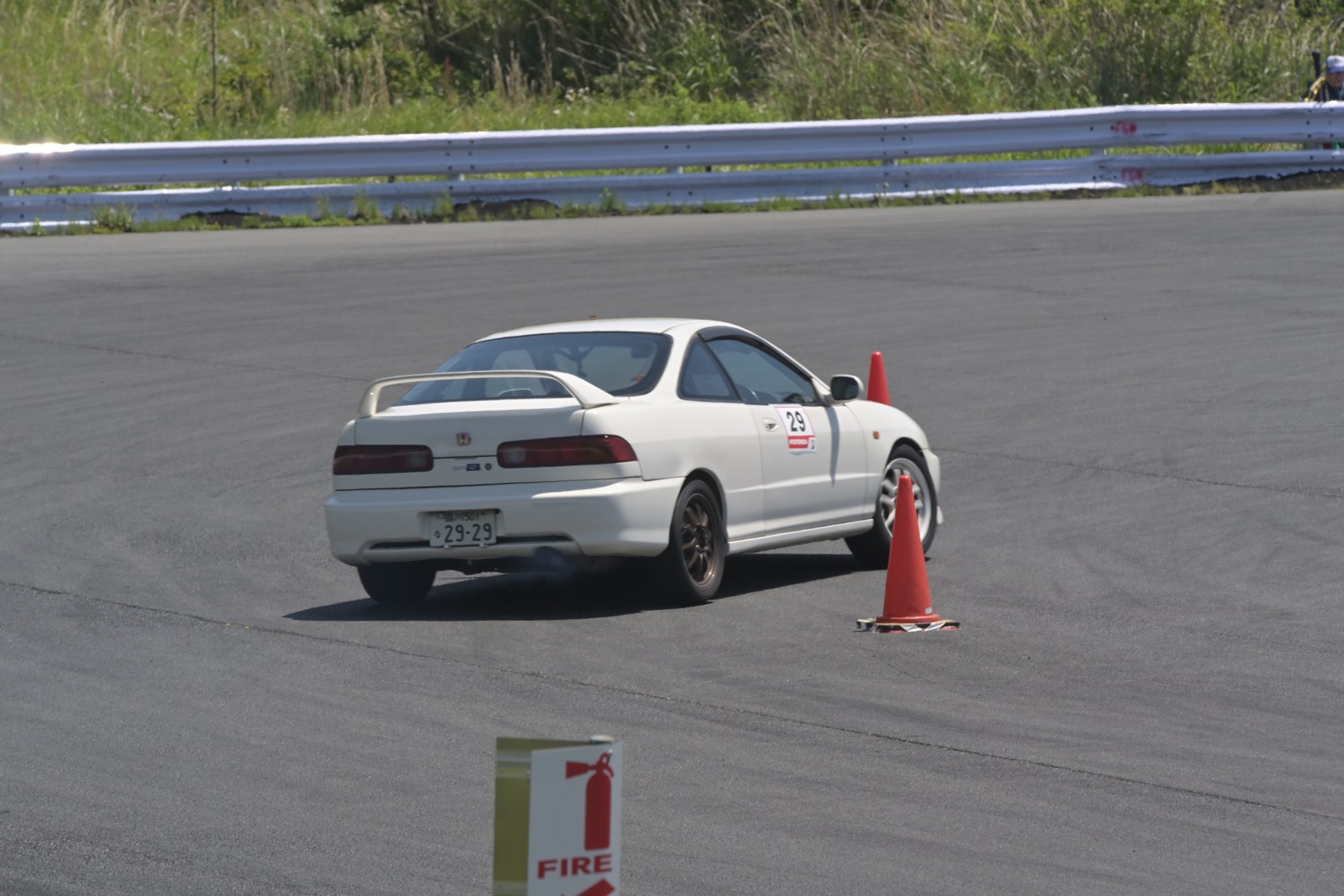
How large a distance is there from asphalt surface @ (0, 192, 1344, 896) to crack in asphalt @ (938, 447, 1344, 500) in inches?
1.4

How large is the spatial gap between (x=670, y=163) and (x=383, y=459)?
13741 millimetres

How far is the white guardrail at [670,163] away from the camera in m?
22.5

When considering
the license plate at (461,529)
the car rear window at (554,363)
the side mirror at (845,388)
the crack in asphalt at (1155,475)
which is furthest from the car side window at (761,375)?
the crack in asphalt at (1155,475)

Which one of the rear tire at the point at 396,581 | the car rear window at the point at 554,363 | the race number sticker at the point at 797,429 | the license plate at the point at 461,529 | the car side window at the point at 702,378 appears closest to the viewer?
the license plate at the point at 461,529

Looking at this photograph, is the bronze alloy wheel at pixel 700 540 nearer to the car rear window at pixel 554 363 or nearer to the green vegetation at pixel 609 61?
the car rear window at pixel 554 363

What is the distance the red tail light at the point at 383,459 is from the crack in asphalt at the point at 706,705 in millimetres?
975

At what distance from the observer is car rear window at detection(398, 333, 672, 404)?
32.7 ft

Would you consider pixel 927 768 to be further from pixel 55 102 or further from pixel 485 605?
pixel 55 102

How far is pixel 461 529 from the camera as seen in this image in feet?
31.4

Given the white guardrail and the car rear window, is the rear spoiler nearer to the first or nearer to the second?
the car rear window

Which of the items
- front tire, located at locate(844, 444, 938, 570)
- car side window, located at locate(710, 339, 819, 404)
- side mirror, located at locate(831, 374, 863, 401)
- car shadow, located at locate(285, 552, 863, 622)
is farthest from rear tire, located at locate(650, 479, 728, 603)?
front tire, located at locate(844, 444, 938, 570)

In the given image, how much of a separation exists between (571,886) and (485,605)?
6731mm

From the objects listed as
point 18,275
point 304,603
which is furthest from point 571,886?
point 18,275

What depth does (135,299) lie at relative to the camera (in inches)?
741
